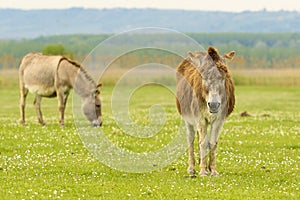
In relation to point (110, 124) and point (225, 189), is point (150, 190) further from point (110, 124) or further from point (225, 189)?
point (110, 124)

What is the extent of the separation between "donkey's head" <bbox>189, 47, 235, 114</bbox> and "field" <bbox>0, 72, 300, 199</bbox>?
1.75m

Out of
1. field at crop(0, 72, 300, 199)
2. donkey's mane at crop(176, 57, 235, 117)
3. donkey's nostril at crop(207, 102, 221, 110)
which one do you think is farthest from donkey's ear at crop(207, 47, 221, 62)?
field at crop(0, 72, 300, 199)

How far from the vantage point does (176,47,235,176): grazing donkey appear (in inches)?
553

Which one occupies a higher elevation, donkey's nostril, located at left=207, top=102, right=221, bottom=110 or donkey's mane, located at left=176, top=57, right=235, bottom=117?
donkey's mane, located at left=176, top=57, right=235, bottom=117

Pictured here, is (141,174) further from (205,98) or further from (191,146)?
(205,98)

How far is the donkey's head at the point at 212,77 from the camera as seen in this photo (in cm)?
1384

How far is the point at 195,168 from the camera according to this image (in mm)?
16266

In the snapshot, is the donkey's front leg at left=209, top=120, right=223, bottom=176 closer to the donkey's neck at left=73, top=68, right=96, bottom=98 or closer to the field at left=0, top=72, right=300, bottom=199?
the field at left=0, top=72, right=300, bottom=199

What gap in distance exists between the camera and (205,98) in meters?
14.3

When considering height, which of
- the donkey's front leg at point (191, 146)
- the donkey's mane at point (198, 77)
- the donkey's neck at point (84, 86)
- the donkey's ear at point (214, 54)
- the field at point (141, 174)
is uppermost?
the donkey's ear at point (214, 54)

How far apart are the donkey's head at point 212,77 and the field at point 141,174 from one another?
1.75 m

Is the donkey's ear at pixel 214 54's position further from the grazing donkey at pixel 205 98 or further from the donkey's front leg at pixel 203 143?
the donkey's front leg at pixel 203 143

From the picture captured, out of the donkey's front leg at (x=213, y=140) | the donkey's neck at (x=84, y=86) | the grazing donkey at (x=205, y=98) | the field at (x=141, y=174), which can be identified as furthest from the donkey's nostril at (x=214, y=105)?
the donkey's neck at (x=84, y=86)

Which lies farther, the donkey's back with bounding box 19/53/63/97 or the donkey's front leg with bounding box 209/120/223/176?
the donkey's back with bounding box 19/53/63/97
